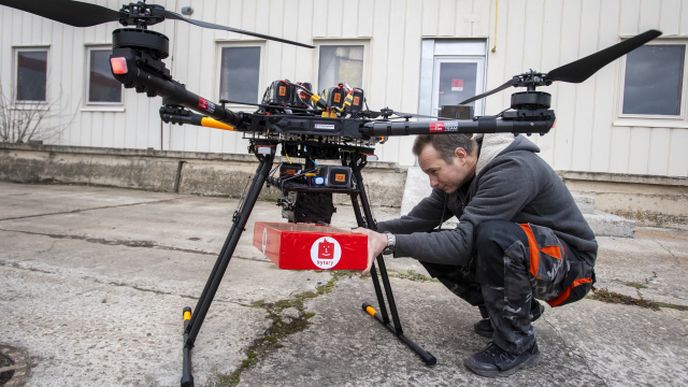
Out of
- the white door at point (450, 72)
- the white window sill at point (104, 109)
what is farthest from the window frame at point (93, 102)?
the white door at point (450, 72)

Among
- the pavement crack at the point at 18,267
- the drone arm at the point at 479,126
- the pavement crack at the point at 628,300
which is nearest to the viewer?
the drone arm at the point at 479,126

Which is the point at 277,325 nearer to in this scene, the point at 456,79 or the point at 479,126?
the point at 479,126

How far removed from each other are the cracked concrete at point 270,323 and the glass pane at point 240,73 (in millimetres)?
4173

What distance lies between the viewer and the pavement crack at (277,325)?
5.49 ft

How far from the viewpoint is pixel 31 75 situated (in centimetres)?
853

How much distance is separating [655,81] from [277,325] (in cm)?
665

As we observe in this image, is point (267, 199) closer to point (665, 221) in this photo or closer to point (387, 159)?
→ point (387, 159)

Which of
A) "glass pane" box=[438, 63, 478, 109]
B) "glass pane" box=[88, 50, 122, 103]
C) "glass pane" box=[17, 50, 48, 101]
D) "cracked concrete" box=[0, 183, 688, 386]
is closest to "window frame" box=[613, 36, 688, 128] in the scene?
"glass pane" box=[438, 63, 478, 109]

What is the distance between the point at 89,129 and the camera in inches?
319

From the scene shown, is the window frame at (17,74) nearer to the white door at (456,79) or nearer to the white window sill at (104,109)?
the white window sill at (104,109)

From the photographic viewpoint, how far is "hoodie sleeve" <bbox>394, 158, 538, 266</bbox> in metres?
1.63

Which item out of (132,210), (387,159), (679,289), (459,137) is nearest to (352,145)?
(459,137)

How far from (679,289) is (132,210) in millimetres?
5483

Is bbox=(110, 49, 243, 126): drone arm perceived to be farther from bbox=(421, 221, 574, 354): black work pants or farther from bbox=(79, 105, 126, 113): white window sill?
bbox=(79, 105, 126, 113): white window sill
